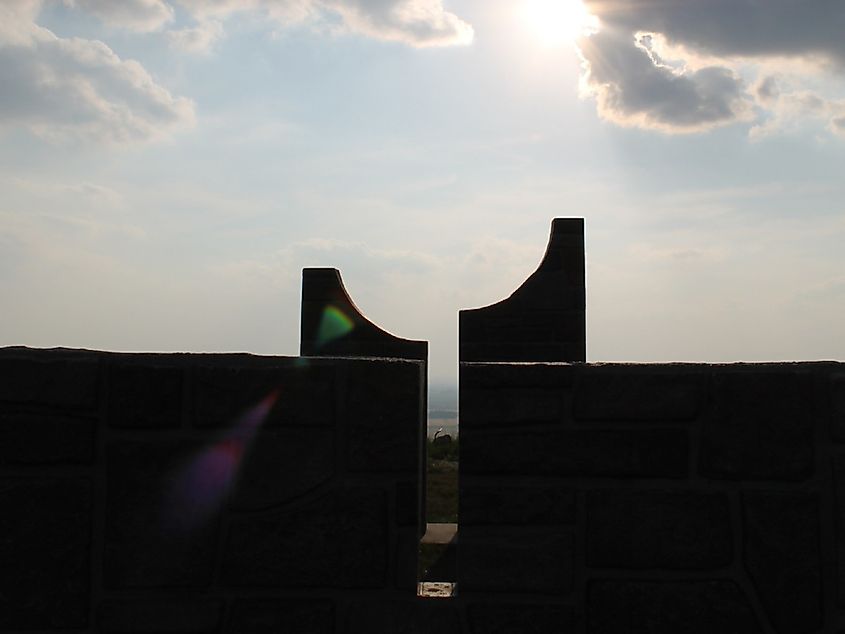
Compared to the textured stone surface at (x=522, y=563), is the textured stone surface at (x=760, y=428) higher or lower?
higher

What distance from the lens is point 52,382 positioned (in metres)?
2.25

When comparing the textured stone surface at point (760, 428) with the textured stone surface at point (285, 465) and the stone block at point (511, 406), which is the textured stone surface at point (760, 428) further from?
the textured stone surface at point (285, 465)

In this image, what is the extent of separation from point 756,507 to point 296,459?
4.10ft

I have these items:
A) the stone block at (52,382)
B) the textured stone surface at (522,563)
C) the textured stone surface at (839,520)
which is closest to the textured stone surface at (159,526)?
the stone block at (52,382)

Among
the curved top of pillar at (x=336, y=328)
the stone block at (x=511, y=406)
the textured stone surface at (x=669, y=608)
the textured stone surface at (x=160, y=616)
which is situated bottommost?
the textured stone surface at (x=160, y=616)

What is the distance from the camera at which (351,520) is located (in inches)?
86.8

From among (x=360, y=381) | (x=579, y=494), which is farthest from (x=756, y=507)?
(x=360, y=381)

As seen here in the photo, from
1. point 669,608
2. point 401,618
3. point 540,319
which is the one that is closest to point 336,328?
point 540,319

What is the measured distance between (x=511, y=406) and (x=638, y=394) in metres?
0.35

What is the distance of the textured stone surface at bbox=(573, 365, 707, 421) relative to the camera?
221 cm

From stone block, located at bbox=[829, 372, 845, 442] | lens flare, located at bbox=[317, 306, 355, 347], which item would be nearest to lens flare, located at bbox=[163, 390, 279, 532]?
stone block, located at bbox=[829, 372, 845, 442]

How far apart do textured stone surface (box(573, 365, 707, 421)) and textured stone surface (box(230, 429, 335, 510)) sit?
71cm

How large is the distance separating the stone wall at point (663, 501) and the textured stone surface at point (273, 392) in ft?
1.38

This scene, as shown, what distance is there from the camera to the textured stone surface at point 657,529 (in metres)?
2.19
